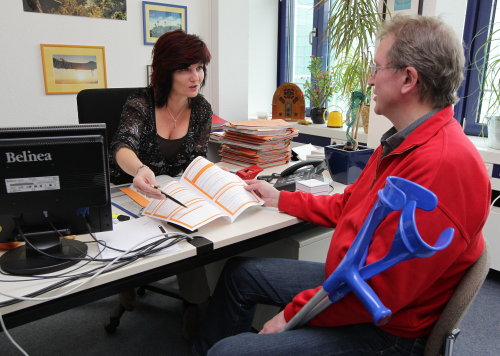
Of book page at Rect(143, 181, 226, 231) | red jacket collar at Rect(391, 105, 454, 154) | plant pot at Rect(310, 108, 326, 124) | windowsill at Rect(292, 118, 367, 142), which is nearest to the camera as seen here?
red jacket collar at Rect(391, 105, 454, 154)

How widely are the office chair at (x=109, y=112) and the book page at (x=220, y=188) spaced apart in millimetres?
610

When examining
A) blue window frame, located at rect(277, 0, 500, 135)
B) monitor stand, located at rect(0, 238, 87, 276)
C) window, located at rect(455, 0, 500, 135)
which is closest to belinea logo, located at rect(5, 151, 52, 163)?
monitor stand, located at rect(0, 238, 87, 276)

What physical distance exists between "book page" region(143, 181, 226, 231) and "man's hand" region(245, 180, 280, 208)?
0.71 feet

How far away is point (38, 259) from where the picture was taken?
1.04m

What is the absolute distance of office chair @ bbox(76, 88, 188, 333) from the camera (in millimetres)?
1934

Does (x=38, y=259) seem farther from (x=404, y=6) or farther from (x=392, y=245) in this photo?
(x=404, y=6)

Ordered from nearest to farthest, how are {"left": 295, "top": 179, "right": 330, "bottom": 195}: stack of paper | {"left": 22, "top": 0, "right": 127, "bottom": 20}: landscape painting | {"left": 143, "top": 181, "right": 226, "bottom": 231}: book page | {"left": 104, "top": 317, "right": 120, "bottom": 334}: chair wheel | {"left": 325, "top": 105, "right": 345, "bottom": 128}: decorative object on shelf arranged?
{"left": 143, "top": 181, "right": 226, "bottom": 231}: book page → {"left": 295, "top": 179, "right": 330, "bottom": 195}: stack of paper → {"left": 104, "top": 317, "right": 120, "bottom": 334}: chair wheel → {"left": 22, "top": 0, "right": 127, "bottom": 20}: landscape painting → {"left": 325, "top": 105, "right": 345, "bottom": 128}: decorative object on shelf

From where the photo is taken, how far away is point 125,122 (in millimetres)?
1819

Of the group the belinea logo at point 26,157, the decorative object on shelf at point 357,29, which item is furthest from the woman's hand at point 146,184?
the decorative object on shelf at point 357,29

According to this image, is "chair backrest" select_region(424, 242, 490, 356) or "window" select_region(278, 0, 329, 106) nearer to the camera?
"chair backrest" select_region(424, 242, 490, 356)

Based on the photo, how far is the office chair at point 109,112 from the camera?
1.93m

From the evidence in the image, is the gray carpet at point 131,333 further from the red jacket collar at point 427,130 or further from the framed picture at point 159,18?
the framed picture at point 159,18

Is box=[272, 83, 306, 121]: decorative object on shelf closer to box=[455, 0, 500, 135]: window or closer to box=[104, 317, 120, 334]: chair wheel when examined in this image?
box=[455, 0, 500, 135]: window

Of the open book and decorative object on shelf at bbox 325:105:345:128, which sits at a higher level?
decorative object on shelf at bbox 325:105:345:128
